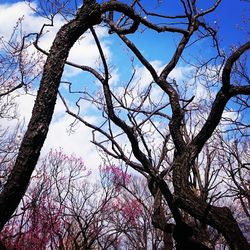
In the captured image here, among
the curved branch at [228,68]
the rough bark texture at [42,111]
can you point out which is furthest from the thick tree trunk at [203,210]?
the rough bark texture at [42,111]

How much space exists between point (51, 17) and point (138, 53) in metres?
1.83

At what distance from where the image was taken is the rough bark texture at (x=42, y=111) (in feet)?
9.41

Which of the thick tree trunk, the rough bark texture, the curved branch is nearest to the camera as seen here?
the rough bark texture

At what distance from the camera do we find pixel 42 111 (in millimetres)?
3184

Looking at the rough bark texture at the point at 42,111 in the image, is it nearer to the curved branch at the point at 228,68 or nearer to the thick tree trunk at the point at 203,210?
the curved branch at the point at 228,68

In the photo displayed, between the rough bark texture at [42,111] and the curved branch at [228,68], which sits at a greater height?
the curved branch at [228,68]

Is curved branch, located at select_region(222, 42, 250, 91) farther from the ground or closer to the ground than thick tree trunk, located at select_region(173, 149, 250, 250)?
farther from the ground

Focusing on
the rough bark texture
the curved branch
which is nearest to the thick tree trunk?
the curved branch

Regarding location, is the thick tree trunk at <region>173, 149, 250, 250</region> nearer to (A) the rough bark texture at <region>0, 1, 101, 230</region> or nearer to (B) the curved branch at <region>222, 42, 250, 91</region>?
(B) the curved branch at <region>222, 42, 250, 91</region>

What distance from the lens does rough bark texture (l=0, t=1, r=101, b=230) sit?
287cm

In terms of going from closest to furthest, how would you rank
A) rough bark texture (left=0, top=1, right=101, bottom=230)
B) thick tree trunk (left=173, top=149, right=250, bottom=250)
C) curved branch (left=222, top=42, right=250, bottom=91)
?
rough bark texture (left=0, top=1, right=101, bottom=230) → thick tree trunk (left=173, top=149, right=250, bottom=250) → curved branch (left=222, top=42, right=250, bottom=91)

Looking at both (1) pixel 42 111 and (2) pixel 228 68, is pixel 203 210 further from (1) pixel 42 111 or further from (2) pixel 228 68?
(1) pixel 42 111

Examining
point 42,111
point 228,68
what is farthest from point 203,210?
point 42,111

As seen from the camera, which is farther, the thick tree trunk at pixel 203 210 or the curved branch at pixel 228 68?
the curved branch at pixel 228 68
